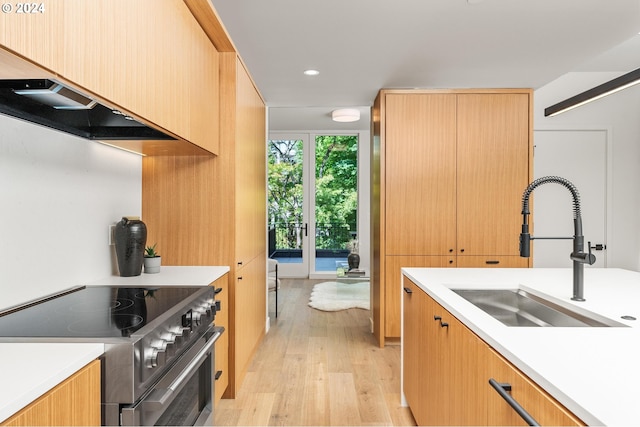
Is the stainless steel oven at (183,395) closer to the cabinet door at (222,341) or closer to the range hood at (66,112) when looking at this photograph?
the cabinet door at (222,341)

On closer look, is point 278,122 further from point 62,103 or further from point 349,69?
point 62,103

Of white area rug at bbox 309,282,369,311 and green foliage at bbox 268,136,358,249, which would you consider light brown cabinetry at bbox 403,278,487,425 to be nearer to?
white area rug at bbox 309,282,369,311

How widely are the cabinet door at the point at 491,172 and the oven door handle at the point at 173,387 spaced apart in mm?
2537

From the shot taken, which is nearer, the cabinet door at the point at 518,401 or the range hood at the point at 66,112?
the cabinet door at the point at 518,401

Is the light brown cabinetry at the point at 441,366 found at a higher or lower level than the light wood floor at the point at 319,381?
higher

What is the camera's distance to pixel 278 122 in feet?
19.9

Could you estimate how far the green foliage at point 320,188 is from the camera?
6781 mm

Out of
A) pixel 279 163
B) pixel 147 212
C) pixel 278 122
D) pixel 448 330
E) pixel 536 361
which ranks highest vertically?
pixel 278 122

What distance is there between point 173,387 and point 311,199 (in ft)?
18.2

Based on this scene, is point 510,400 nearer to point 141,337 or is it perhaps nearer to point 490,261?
point 141,337

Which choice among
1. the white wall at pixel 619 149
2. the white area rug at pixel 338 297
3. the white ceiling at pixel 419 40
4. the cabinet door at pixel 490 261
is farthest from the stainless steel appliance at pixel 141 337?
the white wall at pixel 619 149

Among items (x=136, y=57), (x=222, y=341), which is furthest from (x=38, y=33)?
(x=222, y=341)

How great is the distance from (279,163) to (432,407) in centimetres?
553

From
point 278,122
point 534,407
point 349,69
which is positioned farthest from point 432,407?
point 278,122
